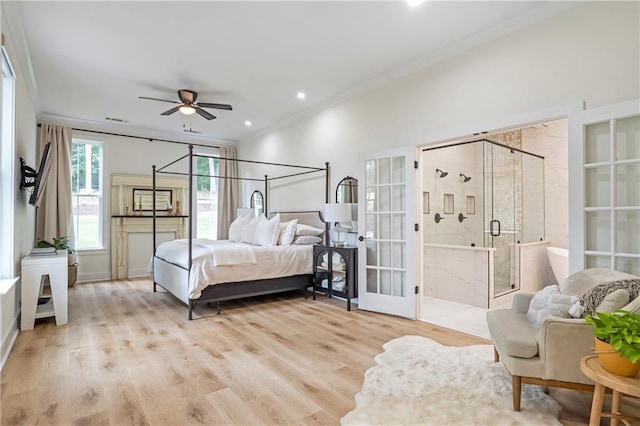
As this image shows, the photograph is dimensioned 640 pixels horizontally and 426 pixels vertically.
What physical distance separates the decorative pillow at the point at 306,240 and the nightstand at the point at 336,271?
297 mm

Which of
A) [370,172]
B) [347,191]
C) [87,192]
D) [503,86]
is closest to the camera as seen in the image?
[503,86]

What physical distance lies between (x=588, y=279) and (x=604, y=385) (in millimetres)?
964

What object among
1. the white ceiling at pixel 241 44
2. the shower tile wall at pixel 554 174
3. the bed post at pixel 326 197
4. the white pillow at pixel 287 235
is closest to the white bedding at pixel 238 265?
the white pillow at pixel 287 235

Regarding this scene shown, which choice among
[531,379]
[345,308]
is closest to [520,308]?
[531,379]

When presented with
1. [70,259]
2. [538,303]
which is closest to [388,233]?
[538,303]

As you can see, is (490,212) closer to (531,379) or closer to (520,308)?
(520,308)

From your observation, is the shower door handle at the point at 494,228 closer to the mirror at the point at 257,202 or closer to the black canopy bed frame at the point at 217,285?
the black canopy bed frame at the point at 217,285

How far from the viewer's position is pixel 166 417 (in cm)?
201

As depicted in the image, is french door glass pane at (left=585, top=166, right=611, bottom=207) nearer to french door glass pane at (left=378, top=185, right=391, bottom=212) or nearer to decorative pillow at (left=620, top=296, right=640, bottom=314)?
decorative pillow at (left=620, top=296, right=640, bottom=314)

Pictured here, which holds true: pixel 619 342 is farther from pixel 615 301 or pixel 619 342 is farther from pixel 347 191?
pixel 347 191

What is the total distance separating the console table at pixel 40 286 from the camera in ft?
11.7

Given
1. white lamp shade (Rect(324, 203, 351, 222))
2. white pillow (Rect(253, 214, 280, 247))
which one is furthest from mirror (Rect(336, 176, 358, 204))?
white pillow (Rect(253, 214, 280, 247))

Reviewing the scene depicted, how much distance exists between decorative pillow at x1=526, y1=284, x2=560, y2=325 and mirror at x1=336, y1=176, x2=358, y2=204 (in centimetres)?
279

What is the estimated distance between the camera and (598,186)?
265 cm
